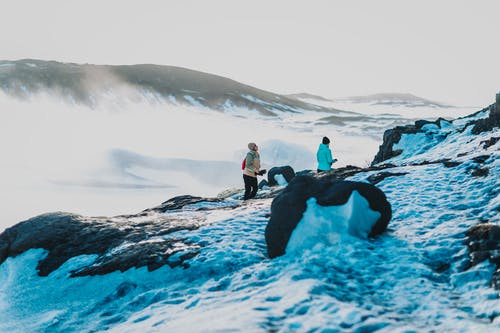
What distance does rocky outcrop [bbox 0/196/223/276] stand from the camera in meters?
7.82

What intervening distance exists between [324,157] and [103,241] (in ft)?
27.9

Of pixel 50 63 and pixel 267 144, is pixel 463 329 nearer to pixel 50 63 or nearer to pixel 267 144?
pixel 267 144

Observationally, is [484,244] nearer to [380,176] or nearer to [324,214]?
[324,214]

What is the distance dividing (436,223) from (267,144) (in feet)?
166

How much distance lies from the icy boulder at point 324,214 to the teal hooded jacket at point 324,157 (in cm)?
704

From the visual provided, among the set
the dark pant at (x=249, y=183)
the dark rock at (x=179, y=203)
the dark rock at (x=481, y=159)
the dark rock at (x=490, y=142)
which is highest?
the dark rock at (x=490, y=142)

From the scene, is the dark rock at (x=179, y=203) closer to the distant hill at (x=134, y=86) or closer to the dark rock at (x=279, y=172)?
the dark rock at (x=279, y=172)

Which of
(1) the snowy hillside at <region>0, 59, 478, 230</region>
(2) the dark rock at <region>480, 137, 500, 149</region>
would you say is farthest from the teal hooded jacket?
(1) the snowy hillside at <region>0, 59, 478, 230</region>

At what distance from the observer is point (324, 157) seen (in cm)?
1509

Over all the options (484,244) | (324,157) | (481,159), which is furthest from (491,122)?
(484,244)

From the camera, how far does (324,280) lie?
19.9 feet

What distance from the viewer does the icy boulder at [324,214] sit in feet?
24.1

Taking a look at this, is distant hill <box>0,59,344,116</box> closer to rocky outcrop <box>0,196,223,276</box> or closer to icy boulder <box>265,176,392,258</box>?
rocky outcrop <box>0,196,223,276</box>

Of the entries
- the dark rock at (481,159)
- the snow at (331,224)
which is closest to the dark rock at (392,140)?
the dark rock at (481,159)
